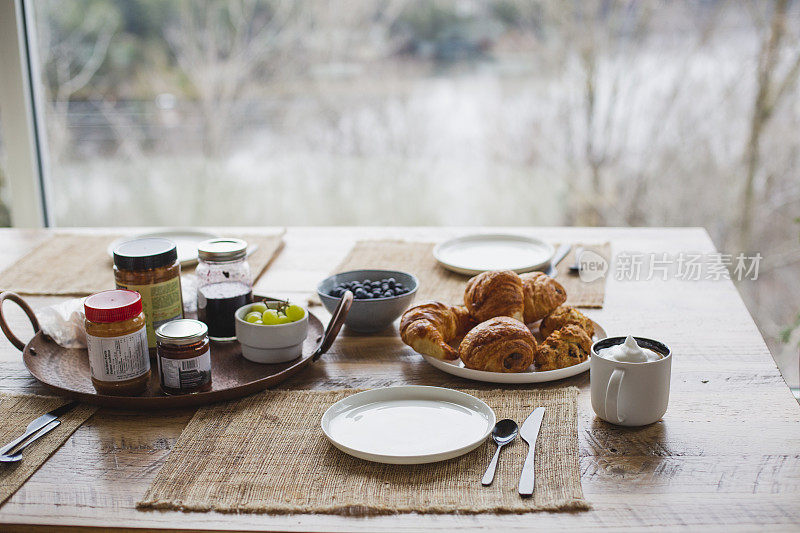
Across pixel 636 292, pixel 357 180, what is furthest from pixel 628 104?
pixel 636 292

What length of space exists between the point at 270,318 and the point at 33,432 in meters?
0.36

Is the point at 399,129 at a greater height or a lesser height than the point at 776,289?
greater

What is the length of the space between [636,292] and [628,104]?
2145 millimetres

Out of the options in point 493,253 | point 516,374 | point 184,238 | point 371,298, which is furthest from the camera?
point 184,238

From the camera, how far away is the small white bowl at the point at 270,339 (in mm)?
1173

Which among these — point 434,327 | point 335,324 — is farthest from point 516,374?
point 335,324

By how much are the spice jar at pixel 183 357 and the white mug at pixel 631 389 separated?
0.53 m

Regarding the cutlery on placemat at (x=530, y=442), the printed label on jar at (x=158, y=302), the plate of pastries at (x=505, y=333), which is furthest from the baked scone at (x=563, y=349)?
the printed label on jar at (x=158, y=302)

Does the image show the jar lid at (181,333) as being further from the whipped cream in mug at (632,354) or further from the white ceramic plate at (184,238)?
the white ceramic plate at (184,238)

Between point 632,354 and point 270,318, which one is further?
point 270,318

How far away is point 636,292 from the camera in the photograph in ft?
5.01

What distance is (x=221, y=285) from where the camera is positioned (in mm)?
1277

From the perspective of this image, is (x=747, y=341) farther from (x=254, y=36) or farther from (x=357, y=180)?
(x=254, y=36)

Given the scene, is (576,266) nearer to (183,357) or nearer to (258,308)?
(258,308)
